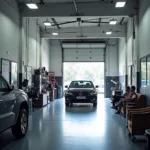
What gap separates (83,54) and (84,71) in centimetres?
210

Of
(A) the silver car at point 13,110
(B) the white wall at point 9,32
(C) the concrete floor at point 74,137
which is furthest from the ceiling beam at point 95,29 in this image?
(A) the silver car at point 13,110

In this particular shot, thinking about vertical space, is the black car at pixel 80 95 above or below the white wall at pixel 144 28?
below

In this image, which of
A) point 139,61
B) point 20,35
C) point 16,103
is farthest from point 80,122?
point 20,35

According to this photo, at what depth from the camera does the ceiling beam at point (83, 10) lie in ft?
33.0

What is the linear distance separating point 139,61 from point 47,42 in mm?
8786

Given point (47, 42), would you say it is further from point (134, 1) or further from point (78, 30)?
point (134, 1)

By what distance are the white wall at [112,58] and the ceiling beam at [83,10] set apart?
824cm

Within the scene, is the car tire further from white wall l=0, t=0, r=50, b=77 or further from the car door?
white wall l=0, t=0, r=50, b=77

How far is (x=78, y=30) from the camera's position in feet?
47.7

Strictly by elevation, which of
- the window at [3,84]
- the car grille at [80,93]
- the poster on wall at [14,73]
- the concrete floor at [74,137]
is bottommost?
the concrete floor at [74,137]

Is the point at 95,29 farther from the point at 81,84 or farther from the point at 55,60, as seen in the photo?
the point at 55,60

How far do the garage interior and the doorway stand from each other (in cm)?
30

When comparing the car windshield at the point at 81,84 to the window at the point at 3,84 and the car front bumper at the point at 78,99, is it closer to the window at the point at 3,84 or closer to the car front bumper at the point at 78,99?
the car front bumper at the point at 78,99

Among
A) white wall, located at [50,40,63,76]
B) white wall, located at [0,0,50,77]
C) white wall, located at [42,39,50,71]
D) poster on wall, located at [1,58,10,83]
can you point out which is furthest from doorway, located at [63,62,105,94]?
poster on wall, located at [1,58,10,83]
